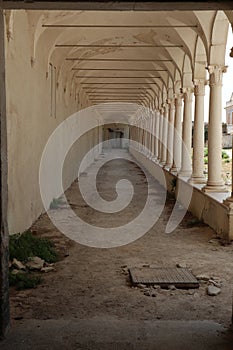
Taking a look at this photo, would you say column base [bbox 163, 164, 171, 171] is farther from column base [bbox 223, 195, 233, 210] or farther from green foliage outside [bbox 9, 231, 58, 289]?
green foliage outside [bbox 9, 231, 58, 289]

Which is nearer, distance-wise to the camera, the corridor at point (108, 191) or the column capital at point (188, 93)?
the corridor at point (108, 191)

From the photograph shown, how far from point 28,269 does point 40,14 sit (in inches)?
219

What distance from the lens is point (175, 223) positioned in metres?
10.9

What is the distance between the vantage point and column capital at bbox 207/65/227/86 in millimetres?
10305

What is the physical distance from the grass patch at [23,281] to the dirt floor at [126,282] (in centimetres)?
10

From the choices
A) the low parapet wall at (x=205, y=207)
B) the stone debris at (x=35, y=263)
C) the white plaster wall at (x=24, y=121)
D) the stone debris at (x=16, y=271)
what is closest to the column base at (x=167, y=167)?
the low parapet wall at (x=205, y=207)

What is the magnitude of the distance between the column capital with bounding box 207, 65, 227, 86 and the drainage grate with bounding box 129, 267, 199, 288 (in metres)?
5.07

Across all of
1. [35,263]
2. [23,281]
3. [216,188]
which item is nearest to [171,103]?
[216,188]

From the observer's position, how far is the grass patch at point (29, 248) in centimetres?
710

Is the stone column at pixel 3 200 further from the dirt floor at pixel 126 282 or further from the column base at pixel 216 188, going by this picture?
the column base at pixel 216 188

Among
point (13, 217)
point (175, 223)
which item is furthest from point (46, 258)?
point (175, 223)

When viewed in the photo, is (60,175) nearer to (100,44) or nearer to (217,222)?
(100,44)

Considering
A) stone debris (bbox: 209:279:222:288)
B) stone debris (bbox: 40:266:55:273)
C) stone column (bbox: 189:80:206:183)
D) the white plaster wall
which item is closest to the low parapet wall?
stone column (bbox: 189:80:206:183)

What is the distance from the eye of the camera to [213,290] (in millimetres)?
5848
